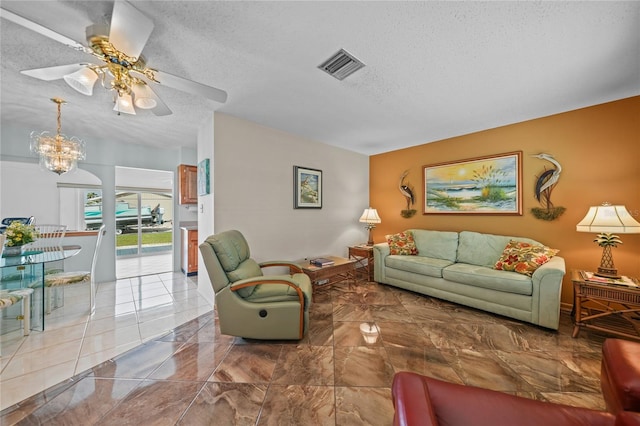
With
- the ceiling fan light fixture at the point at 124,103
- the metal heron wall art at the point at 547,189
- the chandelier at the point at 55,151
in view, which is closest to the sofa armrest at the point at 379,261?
the metal heron wall art at the point at 547,189

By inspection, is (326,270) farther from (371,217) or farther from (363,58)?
(363,58)

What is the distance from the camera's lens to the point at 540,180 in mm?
3094

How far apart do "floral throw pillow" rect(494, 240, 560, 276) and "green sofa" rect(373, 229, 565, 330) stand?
7 centimetres

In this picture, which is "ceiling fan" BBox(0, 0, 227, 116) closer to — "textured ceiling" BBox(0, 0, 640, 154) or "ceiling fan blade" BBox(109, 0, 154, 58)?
"ceiling fan blade" BBox(109, 0, 154, 58)

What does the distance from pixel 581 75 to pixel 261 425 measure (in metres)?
3.91

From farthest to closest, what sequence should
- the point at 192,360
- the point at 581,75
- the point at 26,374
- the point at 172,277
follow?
the point at 172,277
the point at 581,75
the point at 192,360
the point at 26,374

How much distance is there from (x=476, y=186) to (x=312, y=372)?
359 cm

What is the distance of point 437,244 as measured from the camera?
146 inches

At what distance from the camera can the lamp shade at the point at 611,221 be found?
84.3 inches

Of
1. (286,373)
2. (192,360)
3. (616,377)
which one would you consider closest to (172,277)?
(192,360)

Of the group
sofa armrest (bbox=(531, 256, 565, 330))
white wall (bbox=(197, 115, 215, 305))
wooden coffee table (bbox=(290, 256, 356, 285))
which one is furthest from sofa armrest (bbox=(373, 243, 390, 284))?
white wall (bbox=(197, 115, 215, 305))

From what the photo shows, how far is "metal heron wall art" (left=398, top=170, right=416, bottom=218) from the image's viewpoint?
4.43m

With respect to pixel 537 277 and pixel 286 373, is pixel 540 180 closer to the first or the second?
pixel 537 277

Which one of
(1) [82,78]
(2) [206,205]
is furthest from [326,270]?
(1) [82,78]
